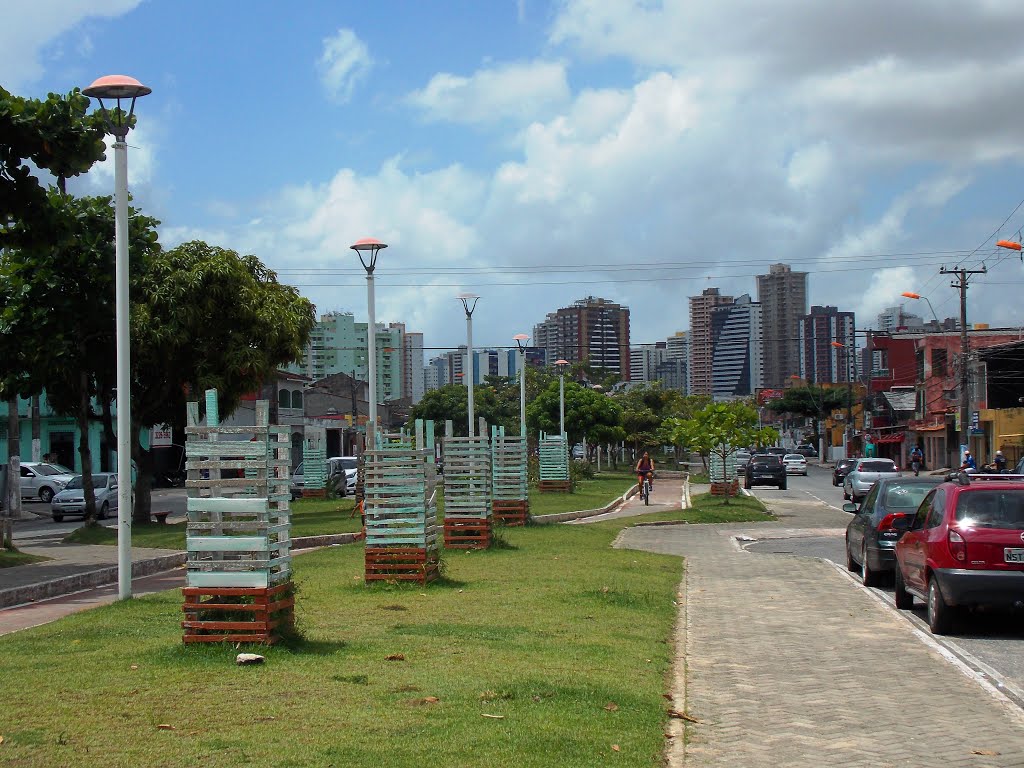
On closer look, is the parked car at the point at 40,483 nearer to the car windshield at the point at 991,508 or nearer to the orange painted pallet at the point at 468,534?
the orange painted pallet at the point at 468,534

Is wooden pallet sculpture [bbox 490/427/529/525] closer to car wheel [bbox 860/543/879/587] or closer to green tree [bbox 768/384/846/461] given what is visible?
car wheel [bbox 860/543/879/587]

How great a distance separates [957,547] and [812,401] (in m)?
107

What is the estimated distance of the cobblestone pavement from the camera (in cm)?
684

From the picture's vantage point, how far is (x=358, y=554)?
19172 mm

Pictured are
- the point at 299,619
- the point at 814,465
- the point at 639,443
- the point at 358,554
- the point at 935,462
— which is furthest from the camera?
the point at 814,465

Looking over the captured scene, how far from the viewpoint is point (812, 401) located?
11475 cm

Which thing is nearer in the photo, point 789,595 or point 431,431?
point 789,595

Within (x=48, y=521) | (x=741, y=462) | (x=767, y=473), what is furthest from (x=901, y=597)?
(x=741, y=462)

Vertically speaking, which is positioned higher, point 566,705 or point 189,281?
point 189,281

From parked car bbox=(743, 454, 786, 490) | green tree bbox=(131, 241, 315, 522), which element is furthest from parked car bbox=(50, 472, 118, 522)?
parked car bbox=(743, 454, 786, 490)

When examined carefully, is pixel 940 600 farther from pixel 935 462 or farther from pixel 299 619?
pixel 935 462

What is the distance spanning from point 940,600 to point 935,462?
2750 inches

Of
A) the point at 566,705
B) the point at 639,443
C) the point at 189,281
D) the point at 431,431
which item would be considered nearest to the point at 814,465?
the point at 639,443

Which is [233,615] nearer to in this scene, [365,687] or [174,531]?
[365,687]
